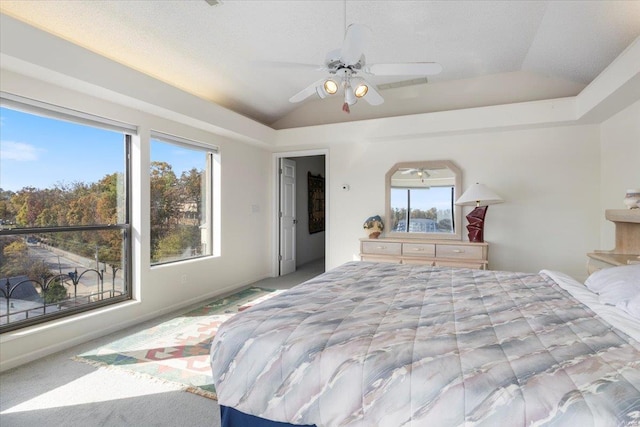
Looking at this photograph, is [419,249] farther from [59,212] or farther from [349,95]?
[59,212]

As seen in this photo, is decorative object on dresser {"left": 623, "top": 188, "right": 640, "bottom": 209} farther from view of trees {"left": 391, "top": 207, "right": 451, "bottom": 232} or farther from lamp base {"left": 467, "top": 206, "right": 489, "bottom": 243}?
view of trees {"left": 391, "top": 207, "right": 451, "bottom": 232}

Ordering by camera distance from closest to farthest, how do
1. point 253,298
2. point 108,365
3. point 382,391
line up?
point 382,391 → point 108,365 → point 253,298

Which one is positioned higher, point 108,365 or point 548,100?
point 548,100

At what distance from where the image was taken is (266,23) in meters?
3.10

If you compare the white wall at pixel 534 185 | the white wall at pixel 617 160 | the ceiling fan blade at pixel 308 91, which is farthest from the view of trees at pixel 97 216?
the white wall at pixel 617 160

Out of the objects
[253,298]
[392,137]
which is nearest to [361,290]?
[253,298]

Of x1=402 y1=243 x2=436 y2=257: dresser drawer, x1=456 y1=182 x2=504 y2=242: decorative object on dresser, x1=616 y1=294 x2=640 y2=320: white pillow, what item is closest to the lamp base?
x1=456 y1=182 x2=504 y2=242: decorative object on dresser

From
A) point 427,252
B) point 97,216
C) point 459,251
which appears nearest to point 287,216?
point 427,252

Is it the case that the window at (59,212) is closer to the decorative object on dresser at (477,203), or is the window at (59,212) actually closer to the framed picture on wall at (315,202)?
the decorative object on dresser at (477,203)

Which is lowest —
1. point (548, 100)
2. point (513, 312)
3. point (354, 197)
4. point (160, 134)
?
point (513, 312)

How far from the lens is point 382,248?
445cm

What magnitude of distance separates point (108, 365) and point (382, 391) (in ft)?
7.78

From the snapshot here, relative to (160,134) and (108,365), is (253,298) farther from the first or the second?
(160,134)

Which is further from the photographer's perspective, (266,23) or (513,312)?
(266,23)
